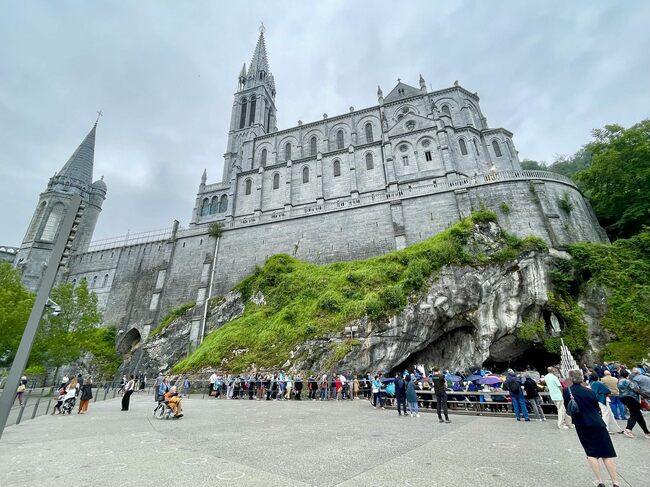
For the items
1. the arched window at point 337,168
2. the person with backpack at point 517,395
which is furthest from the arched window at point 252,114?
the person with backpack at point 517,395

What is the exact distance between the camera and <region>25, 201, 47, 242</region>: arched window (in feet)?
143

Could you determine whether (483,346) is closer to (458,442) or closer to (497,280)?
(497,280)

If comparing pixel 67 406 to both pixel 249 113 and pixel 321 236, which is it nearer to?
pixel 321 236

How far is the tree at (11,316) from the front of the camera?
21.1 meters

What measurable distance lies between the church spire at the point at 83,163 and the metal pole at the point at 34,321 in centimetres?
5695

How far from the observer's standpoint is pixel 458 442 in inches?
259

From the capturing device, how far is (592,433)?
13.6 ft

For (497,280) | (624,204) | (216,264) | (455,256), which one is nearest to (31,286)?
(216,264)

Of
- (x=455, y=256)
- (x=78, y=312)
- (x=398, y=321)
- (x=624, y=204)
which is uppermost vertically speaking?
(x=624, y=204)

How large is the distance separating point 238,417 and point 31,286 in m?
43.7

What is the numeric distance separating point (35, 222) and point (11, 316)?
103ft

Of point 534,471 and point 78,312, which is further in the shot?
point 78,312

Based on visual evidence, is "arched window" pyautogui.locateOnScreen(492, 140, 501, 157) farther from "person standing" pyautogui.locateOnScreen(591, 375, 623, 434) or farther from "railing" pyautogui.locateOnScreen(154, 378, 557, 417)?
"person standing" pyautogui.locateOnScreen(591, 375, 623, 434)

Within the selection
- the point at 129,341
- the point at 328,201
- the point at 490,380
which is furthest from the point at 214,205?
the point at 490,380
